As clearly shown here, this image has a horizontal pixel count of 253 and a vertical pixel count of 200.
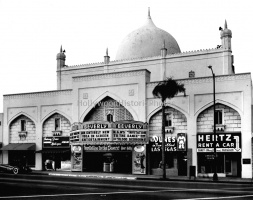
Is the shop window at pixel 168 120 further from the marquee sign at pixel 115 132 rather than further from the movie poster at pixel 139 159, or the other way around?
the movie poster at pixel 139 159

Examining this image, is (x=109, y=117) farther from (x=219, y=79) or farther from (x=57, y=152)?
(x=219, y=79)

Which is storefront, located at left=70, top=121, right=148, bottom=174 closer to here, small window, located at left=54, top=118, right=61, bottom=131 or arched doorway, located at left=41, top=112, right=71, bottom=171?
arched doorway, located at left=41, top=112, right=71, bottom=171

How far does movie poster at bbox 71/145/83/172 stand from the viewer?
43688 mm

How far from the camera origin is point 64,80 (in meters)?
Answer: 53.5

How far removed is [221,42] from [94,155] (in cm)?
1791

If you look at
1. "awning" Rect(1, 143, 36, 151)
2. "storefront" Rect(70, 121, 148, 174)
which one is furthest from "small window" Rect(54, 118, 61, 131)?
"storefront" Rect(70, 121, 148, 174)

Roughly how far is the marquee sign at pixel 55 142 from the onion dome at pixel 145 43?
1255cm

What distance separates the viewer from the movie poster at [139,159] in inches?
1601

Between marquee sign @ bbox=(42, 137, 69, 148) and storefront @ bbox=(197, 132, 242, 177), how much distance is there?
48.6 feet

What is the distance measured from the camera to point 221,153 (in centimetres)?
3816

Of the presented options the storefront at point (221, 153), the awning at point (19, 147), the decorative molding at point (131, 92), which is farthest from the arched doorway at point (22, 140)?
the storefront at point (221, 153)

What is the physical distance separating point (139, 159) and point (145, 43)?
51.7 feet

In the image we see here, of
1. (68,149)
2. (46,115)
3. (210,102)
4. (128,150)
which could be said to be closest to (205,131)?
(210,102)

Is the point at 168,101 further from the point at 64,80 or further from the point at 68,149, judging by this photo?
the point at 64,80
